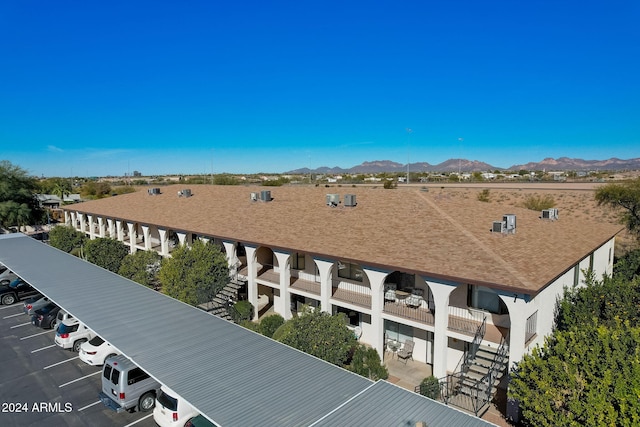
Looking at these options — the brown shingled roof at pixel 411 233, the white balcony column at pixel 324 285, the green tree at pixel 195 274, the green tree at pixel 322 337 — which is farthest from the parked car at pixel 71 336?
the white balcony column at pixel 324 285

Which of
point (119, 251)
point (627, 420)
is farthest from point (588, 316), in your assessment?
point (119, 251)

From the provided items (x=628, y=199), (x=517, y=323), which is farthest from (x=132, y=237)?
(x=628, y=199)

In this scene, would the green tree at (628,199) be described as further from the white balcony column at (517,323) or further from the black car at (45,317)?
the black car at (45,317)

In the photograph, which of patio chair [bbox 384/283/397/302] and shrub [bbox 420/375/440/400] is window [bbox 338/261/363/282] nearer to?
patio chair [bbox 384/283/397/302]

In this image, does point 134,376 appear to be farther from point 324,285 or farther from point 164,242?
point 164,242

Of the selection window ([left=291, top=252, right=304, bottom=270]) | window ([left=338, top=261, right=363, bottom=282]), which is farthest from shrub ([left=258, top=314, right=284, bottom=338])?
window ([left=338, top=261, right=363, bottom=282])
